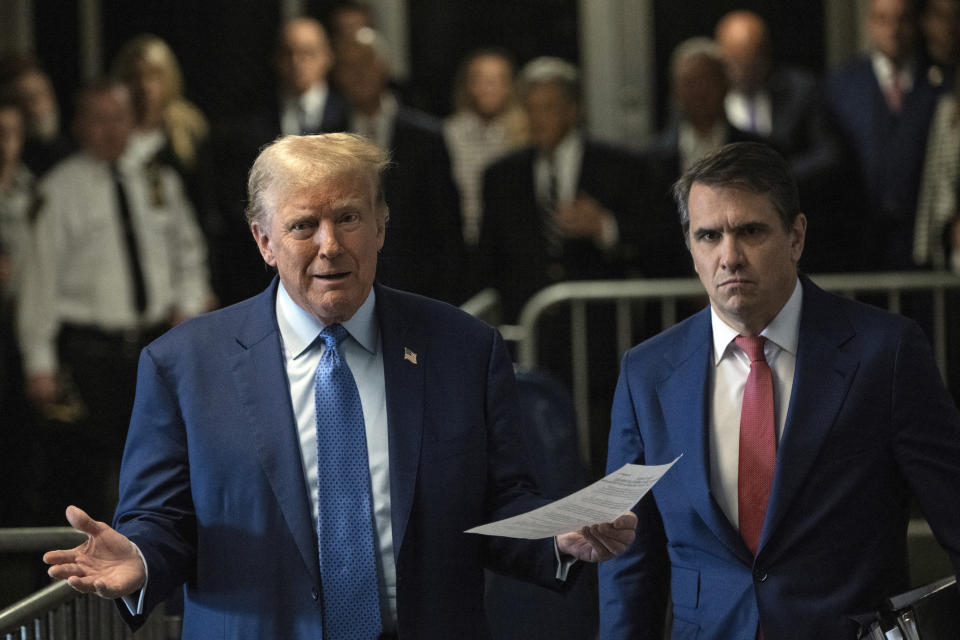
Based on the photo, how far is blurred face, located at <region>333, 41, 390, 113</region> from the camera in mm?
6551

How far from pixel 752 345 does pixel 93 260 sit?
427 cm

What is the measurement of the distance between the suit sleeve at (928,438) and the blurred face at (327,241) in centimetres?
111

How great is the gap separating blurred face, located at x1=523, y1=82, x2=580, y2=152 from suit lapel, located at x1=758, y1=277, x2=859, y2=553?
141 inches

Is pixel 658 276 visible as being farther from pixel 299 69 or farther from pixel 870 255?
pixel 299 69

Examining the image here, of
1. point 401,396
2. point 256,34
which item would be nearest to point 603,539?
point 401,396

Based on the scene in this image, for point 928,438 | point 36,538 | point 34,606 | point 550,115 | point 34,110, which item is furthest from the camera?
point 34,110

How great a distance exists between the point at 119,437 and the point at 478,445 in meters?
3.98

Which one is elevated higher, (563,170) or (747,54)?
(747,54)

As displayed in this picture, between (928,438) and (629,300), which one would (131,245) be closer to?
(629,300)

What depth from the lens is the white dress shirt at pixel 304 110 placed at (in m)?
6.68

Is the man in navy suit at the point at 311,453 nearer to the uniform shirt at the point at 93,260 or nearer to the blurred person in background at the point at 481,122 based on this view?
the uniform shirt at the point at 93,260

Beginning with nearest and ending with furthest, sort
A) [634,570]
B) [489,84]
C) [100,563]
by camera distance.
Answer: [100,563]
[634,570]
[489,84]

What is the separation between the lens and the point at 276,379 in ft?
9.32

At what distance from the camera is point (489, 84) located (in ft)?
23.8
